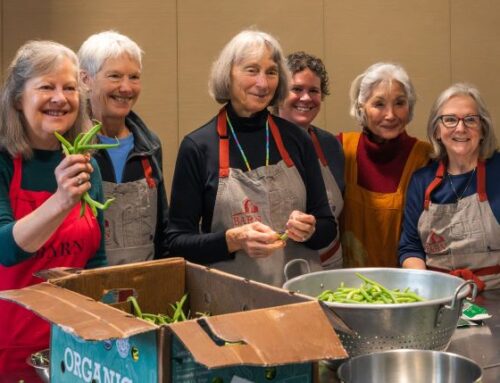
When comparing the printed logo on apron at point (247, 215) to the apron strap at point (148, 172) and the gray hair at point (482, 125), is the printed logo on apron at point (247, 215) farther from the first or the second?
the gray hair at point (482, 125)

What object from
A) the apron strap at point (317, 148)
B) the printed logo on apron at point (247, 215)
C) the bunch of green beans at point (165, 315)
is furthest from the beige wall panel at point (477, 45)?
the bunch of green beans at point (165, 315)

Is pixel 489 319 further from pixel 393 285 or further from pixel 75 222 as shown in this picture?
pixel 75 222

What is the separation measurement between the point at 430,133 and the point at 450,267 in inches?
22.1

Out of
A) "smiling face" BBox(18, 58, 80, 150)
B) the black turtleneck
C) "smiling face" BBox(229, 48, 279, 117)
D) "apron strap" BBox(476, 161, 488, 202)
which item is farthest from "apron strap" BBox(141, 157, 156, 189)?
"apron strap" BBox(476, 161, 488, 202)

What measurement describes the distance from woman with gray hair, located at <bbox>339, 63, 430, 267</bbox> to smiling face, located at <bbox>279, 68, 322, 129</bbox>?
0.20m

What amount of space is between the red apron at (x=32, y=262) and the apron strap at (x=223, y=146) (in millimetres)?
523

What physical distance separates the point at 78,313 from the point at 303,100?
1.95 metres

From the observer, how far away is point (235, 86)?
2.59m

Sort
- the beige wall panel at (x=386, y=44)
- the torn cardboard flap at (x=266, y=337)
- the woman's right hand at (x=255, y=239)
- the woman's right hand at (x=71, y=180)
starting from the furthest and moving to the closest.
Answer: the beige wall panel at (x=386, y=44) < the woman's right hand at (x=255, y=239) < the woman's right hand at (x=71, y=180) < the torn cardboard flap at (x=266, y=337)

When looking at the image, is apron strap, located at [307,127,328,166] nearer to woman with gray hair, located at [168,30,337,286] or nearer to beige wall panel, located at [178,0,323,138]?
woman with gray hair, located at [168,30,337,286]

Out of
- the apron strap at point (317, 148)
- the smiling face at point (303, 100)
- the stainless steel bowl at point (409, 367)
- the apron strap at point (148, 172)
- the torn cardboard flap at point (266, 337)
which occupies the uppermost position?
the smiling face at point (303, 100)

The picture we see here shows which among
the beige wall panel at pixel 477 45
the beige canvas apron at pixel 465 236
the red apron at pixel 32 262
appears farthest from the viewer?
the beige wall panel at pixel 477 45

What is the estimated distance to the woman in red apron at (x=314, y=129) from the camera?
10.1 feet

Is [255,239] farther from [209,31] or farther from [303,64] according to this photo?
[209,31]
